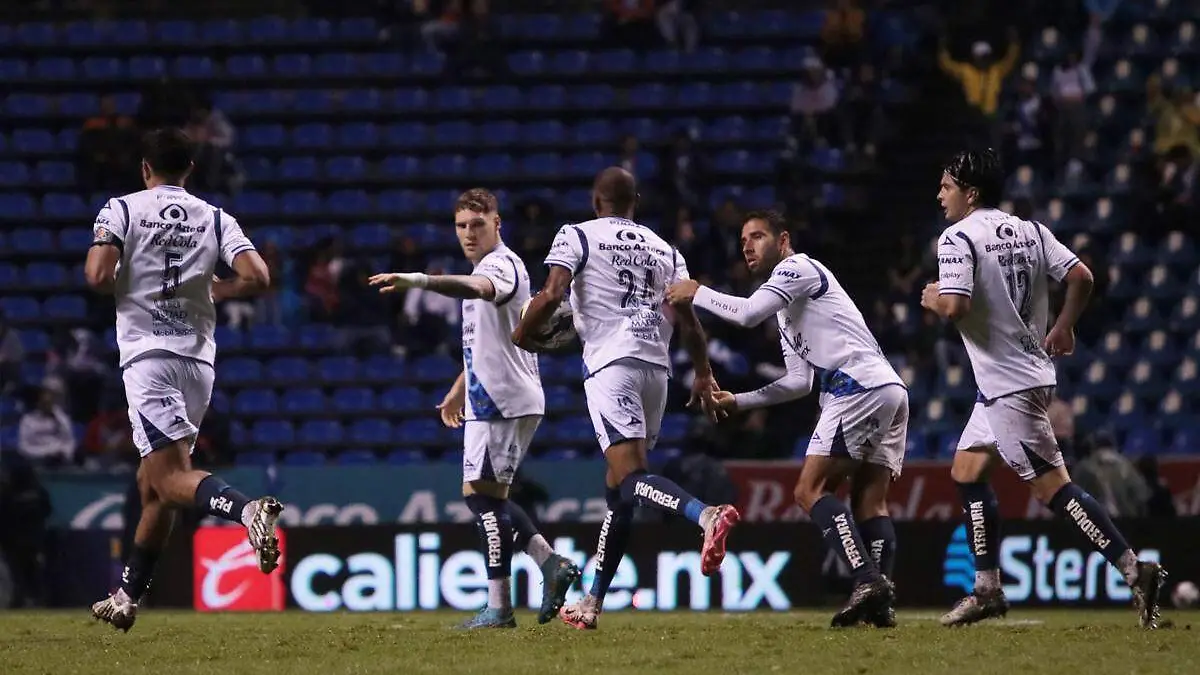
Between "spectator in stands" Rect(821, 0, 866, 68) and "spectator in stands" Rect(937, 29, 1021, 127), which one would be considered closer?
"spectator in stands" Rect(937, 29, 1021, 127)

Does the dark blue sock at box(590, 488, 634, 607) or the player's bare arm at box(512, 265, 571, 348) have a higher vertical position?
the player's bare arm at box(512, 265, 571, 348)

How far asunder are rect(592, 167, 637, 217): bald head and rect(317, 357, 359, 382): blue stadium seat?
33.0 feet

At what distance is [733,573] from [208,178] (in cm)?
935

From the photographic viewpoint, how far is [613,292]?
9859 mm

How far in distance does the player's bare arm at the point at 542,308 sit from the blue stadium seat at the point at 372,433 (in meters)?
9.58

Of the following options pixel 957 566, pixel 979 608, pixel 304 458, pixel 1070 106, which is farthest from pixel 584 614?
pixel 1070 106

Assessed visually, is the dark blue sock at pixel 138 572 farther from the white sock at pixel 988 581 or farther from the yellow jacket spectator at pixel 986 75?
the yellow jacket spectator at pixel 986 75

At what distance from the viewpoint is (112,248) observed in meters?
9.31

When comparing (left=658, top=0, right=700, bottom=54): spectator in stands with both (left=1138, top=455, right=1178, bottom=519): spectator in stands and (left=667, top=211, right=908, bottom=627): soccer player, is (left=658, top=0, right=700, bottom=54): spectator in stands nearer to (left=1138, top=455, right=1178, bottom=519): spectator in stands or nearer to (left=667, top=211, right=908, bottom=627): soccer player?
(left=1138, top=455, right=1178, bottom=519): spectator in stands

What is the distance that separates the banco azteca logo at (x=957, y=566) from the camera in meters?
14.8

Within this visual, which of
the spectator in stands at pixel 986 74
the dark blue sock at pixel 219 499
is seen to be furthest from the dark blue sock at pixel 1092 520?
the spectator in stands at pixel 986 74

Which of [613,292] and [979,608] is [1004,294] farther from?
[613,292]

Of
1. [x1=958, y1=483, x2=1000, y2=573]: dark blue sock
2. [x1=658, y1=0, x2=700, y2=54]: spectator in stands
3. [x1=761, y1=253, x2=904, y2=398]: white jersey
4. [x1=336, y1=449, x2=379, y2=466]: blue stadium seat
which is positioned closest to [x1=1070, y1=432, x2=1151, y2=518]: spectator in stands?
[x1=958, y1=483, x2=1000, y2=573]: dark blue sock

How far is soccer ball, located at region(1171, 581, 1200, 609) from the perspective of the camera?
47.8ft
